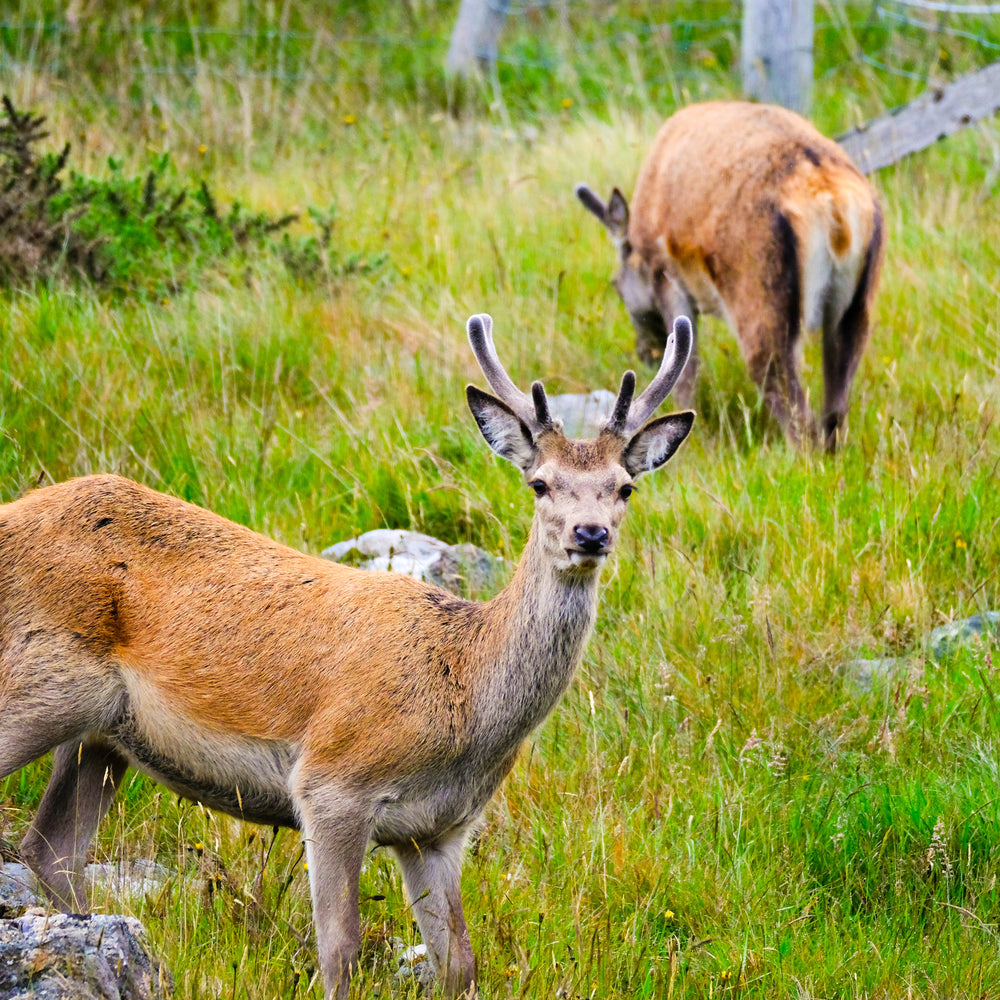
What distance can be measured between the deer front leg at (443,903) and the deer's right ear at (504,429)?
40.9 inches

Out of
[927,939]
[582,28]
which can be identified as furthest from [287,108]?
[927,939]

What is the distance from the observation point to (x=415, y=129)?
10734 millimetres

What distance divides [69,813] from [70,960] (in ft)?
3.99

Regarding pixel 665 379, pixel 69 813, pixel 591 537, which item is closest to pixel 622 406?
pixel 665 379

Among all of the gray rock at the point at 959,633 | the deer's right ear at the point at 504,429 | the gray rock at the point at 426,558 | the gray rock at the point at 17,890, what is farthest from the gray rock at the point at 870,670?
the gray rock at the point at 17,890

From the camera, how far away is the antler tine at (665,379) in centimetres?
394

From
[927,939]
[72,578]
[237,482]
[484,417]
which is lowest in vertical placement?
[927,939]

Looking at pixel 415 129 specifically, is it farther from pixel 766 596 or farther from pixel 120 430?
pixel 766 596

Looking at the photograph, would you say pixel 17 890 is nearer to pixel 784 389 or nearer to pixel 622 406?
pixel 622 406

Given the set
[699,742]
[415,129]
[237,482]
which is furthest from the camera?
[415,129]

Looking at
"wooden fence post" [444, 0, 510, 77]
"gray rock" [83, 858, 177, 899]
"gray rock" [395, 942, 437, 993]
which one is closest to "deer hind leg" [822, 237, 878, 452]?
"gray rock" [395, 942, 437, 993]

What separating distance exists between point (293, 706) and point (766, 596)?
6.51 ft

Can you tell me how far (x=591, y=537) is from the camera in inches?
139

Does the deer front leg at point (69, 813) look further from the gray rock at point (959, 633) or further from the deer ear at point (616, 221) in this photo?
the deer ear at point (616, 221)
